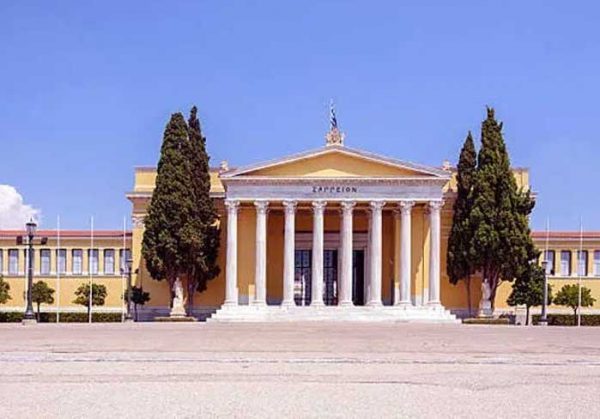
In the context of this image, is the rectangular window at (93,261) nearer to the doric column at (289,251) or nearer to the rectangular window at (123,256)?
the rectangular window at (123,256)

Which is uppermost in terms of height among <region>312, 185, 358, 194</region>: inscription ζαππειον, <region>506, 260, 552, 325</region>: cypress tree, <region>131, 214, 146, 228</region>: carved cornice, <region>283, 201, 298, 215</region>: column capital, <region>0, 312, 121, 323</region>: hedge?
<region>312, 185, 358, 194</region>: inscription ζαππειον

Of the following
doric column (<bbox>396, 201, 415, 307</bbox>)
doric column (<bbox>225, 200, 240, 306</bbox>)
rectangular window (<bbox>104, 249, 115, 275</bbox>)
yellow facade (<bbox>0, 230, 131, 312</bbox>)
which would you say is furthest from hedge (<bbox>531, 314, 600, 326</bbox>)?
rectangular window (<bbox>104, 249, 115, 275</bbox>)

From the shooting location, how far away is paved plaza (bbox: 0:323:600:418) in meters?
11.4

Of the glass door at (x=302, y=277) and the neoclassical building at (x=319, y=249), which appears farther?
the glass door at (x=302, y=277)

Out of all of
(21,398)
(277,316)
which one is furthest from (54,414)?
(277,316)

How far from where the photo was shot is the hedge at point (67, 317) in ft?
182

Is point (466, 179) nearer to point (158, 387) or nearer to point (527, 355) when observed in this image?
point (527, 355)

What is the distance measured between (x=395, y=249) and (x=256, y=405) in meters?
45.4

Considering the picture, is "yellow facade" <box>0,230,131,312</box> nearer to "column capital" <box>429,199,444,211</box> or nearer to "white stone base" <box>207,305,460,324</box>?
"white stone base" <box>207,305,460,324</box>

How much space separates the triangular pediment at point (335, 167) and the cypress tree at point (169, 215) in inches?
108

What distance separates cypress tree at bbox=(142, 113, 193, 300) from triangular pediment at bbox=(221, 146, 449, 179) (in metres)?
2.74

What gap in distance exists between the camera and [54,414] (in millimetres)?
10867

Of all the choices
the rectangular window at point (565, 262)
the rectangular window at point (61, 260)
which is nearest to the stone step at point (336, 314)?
the rectangular window at point (565, 262)

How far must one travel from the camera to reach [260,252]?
5394cm
